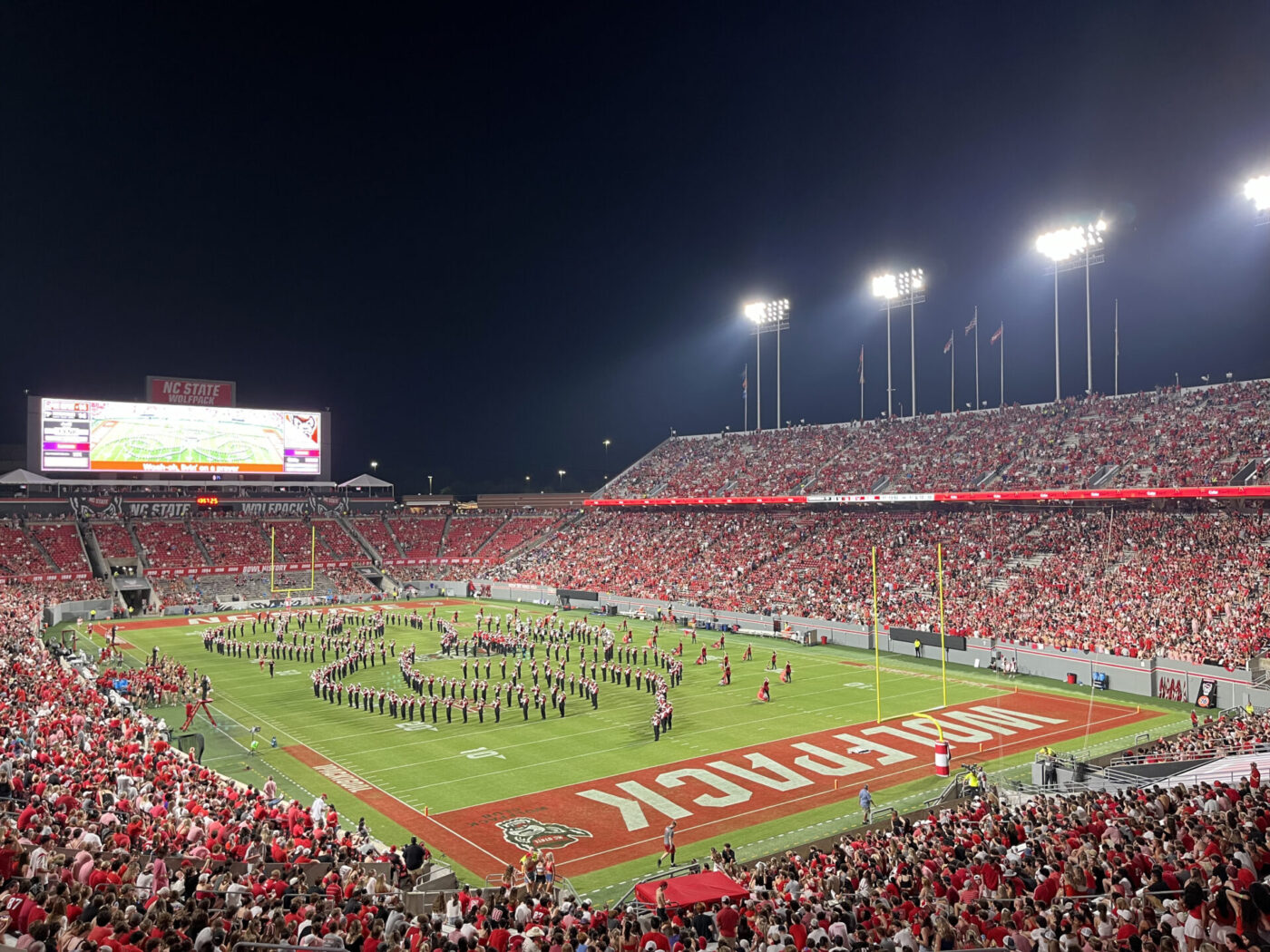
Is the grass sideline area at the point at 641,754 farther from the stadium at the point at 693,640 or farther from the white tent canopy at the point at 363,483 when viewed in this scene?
the white tent canopy at the point at 363,483

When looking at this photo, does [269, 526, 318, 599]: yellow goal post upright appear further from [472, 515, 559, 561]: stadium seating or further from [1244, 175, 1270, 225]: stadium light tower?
[1244, 175, 1270, 225]: stadium light tower

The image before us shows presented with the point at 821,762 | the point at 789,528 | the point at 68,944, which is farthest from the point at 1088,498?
the point at 68,944

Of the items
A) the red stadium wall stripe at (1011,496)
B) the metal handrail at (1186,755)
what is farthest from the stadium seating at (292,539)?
the metal handrail at (1186,755)

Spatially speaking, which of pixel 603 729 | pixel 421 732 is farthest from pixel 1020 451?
pixel 421 732

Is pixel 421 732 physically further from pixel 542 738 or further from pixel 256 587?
pixel 256 587

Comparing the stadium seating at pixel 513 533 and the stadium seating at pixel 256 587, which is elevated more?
the stadium seating at pixel 513 533

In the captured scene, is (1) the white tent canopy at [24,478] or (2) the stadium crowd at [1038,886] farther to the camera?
(1) the white tent canopy at [24,478]

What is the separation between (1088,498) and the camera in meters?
37.4

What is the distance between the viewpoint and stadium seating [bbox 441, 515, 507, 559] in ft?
218

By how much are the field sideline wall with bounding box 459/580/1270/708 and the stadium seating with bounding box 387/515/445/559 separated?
29394 millimetres

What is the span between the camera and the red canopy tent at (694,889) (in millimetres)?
10406

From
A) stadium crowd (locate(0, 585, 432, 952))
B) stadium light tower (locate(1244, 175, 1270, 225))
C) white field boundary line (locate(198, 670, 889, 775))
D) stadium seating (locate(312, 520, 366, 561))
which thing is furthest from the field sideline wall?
stadium seating (locate(312, 520, 366, 561))

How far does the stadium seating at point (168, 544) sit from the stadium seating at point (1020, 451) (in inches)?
1142

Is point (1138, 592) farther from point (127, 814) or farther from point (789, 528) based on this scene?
point (127, 814)
